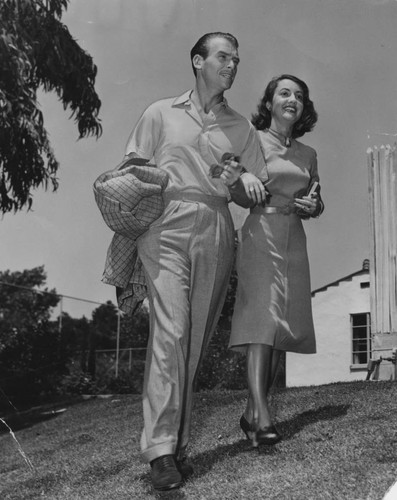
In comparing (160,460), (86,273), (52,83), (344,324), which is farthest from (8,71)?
(160,460)

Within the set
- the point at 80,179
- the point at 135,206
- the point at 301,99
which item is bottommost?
the point at 135,206

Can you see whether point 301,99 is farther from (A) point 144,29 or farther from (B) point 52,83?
(B) point 52,83

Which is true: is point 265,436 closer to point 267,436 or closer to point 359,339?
point 267,436

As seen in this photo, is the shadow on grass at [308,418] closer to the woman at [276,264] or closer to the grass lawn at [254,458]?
the grass lawn at [254,458]

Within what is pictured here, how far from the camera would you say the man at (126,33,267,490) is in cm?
316

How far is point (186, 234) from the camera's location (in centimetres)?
329

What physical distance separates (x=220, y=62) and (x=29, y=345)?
8.76 meters

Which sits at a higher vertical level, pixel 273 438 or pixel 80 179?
pixel 80 179

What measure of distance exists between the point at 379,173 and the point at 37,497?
4.22 meters

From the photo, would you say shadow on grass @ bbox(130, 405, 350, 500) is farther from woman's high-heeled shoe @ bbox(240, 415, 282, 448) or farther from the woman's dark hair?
the woman's dark hair

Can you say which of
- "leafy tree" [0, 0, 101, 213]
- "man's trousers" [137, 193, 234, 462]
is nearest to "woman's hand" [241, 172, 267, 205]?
"man's trousers" [137, 193, 234, 462]

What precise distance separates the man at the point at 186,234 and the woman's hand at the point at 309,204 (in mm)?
217

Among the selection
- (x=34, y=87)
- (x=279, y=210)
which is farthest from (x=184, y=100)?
(x=34, y=87)

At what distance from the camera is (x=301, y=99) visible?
389 cm
